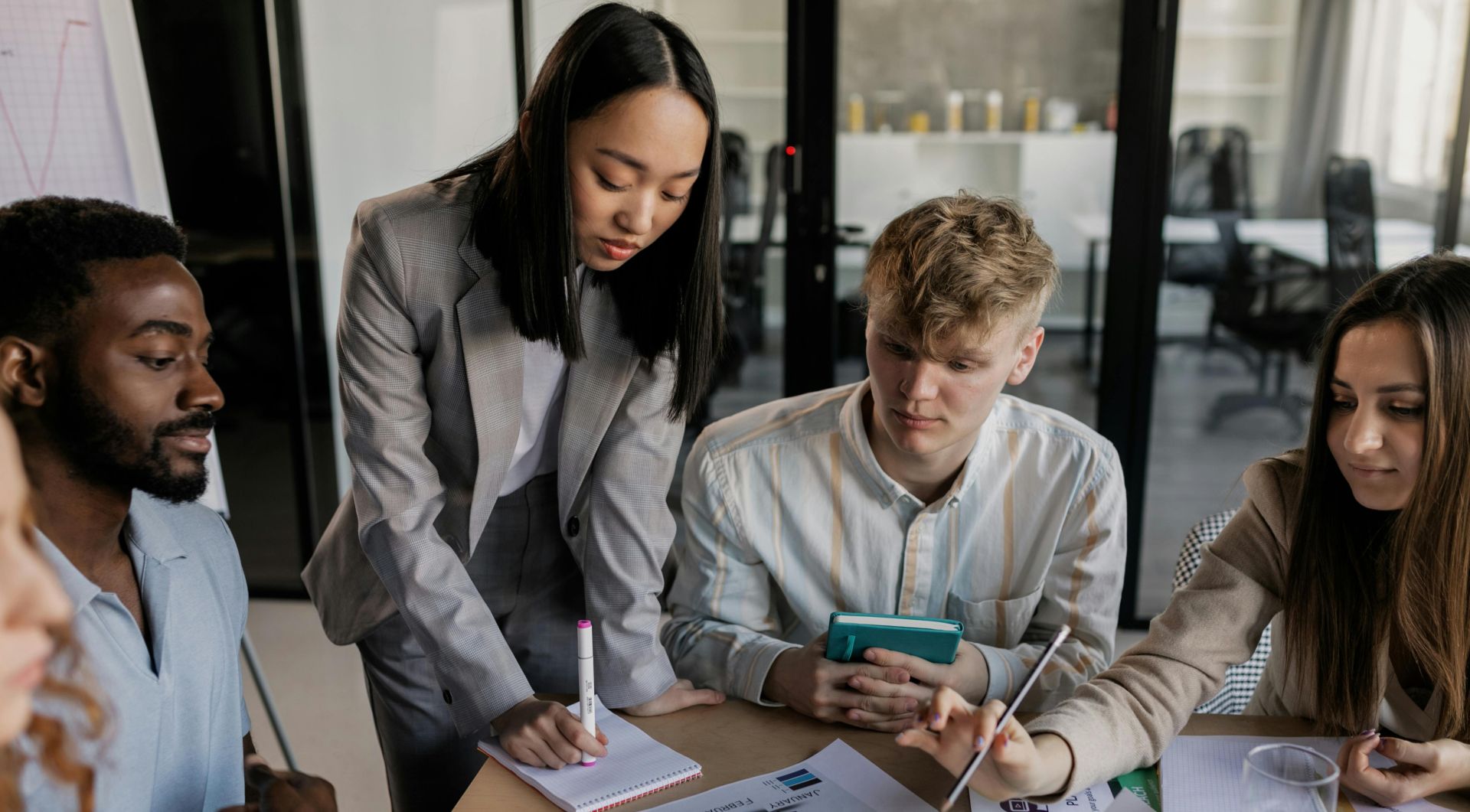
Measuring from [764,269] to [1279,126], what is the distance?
4.72ft

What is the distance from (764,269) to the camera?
134 inches

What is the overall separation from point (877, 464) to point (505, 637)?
2.01ft

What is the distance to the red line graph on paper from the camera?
2.38 m

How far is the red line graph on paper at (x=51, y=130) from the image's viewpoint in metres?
2.38

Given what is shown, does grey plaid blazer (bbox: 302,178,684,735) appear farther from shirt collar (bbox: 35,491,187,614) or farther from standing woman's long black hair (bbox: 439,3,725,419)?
shirt collar (bbox: 35,491,187,614)

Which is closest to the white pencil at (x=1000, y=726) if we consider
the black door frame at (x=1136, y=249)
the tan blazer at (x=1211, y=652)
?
the tan blazer at (x=1211, y=652)

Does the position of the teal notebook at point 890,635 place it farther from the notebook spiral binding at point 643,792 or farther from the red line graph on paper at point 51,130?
the red line graph on paper at point 51,130

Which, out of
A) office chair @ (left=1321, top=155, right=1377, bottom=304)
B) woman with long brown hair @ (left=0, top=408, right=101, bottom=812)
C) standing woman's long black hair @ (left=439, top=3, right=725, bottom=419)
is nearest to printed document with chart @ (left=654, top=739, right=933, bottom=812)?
standing woman's long black hair @ (left=439, top=3, right=725, bottom=419)

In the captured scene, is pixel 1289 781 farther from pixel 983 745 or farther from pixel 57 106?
pixel 57 106

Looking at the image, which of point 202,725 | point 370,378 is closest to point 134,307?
point 370,378

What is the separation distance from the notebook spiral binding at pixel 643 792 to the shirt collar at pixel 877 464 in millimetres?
503

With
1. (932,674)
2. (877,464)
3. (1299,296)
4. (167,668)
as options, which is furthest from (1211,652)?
(1299,296)

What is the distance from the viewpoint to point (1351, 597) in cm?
142

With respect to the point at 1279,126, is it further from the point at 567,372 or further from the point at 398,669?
the point at 398,669
